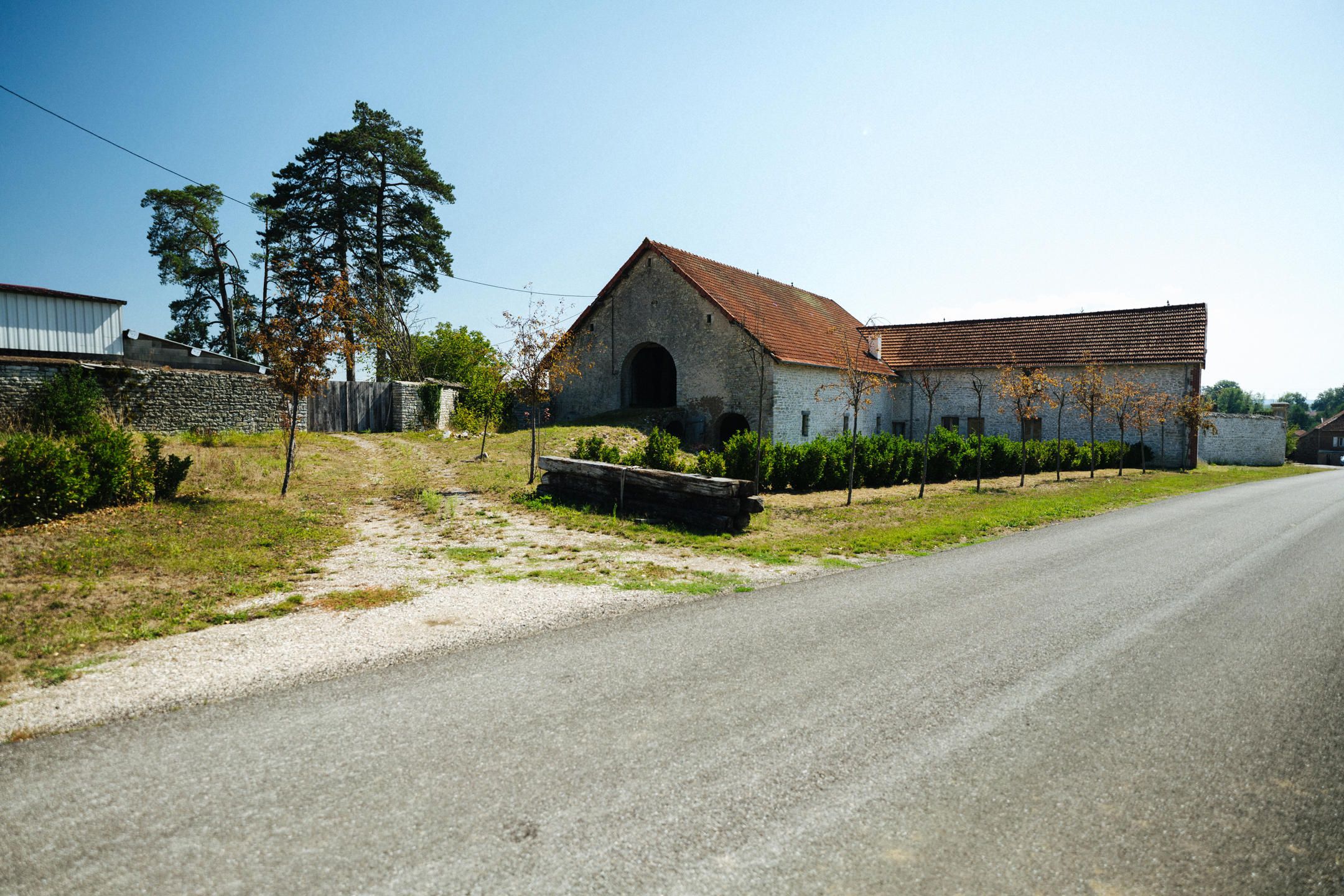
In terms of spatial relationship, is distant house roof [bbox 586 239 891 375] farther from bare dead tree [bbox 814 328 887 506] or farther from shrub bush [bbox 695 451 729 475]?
shrub bush [bbox 695 451 729 475]

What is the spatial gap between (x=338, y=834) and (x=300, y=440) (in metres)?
18.9

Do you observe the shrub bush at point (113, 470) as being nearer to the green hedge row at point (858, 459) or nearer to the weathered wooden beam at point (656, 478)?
the weathered wooden beam at point (656, 478)

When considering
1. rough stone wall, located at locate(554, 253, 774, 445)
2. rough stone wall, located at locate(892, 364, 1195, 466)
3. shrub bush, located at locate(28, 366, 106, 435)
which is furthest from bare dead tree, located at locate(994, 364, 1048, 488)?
shrub bush, located at locate(28, 366, 106, 435)

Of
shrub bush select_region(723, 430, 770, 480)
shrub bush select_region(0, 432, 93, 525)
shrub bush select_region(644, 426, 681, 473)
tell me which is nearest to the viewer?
shrub bush select_region(0, 432, 93, 525)

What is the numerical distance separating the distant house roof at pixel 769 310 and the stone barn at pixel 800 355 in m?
0.08

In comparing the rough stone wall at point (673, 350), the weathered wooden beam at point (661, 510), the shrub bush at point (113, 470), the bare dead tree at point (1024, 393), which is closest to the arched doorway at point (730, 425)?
the rough stone wall at point (673, 350)

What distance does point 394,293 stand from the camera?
34.2 metres

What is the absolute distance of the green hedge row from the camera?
15.4 m

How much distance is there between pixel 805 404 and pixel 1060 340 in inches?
565

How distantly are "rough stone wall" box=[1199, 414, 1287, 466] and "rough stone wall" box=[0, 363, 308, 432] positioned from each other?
44.8 m

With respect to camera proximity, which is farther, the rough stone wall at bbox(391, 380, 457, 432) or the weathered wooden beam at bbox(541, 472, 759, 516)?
the rough stone wall at bbox(391, 380, 457, 432)

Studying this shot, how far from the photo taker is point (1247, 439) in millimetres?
37281

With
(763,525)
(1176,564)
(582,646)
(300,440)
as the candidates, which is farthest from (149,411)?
(1176,564)

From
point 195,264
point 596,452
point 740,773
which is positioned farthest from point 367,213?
point 740,773
